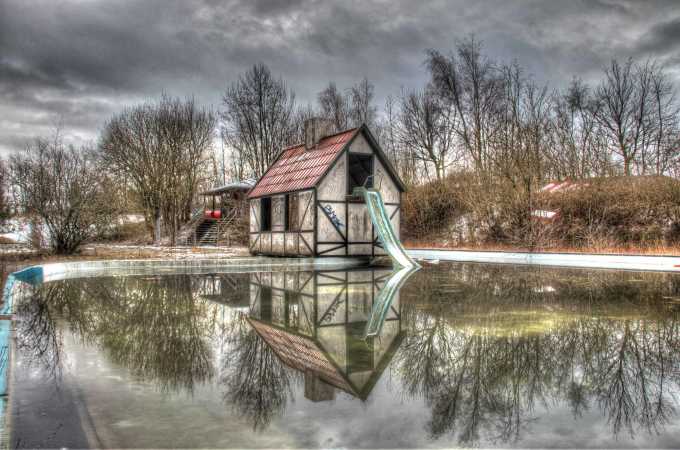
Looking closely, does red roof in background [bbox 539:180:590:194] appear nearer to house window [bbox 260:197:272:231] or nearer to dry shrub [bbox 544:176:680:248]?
dry shrub [bbox 544:176:680:248]

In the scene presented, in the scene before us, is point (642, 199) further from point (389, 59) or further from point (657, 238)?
point (389, 59)

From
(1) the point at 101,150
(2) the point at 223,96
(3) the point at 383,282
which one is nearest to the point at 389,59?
(2) the point at 223,96

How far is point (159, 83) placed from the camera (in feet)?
107

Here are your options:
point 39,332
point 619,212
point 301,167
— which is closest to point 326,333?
point 39,332

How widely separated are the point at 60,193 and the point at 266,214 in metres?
7.82

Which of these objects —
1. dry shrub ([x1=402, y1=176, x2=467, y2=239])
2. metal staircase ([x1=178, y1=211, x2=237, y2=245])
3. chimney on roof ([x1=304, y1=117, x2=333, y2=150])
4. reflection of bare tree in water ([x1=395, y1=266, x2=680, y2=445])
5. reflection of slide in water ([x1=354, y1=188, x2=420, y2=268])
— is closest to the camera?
reflection of bare tree in water ([x1=395, y1=266, x2=680, y2=445])

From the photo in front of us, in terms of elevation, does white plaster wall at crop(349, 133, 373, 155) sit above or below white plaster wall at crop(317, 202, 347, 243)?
above

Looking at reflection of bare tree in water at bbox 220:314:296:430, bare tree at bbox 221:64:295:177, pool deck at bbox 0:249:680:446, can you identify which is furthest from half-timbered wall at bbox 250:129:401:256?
bare tree at bbox 221:64:295:177

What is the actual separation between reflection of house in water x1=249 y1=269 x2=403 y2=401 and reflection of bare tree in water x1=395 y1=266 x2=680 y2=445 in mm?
294

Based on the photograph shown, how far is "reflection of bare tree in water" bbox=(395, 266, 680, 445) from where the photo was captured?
335 centimetres

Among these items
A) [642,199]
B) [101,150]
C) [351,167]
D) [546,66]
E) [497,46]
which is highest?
[497,46]

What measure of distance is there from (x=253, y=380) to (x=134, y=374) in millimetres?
1015

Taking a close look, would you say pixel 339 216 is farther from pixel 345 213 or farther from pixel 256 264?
pixel 256 264

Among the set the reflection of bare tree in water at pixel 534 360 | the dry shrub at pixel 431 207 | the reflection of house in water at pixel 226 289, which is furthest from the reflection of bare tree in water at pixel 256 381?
the dry shrub at pixel 431 207
